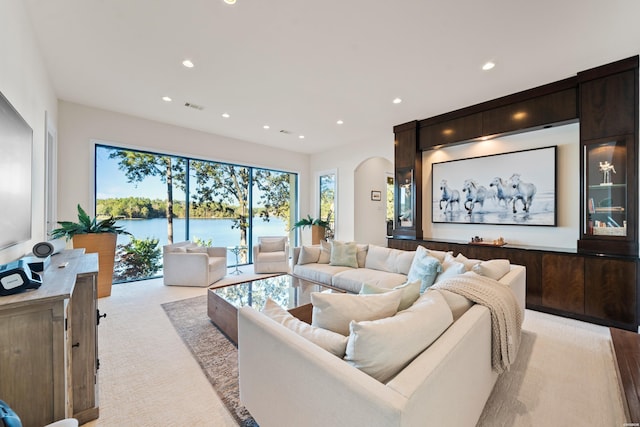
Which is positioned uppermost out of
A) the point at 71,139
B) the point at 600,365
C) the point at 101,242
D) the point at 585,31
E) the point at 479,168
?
the point at 585,31

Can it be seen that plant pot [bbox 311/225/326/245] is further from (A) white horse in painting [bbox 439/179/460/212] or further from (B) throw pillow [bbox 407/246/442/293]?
(B) throw pillow [bbox 407/246/442/293]

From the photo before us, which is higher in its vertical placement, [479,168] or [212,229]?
[479,168]

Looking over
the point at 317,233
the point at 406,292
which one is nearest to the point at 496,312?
the point at 406,292

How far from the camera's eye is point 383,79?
3.28m

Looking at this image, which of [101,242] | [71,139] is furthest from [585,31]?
[71,139]

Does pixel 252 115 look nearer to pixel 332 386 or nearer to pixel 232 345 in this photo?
pixel 232 345

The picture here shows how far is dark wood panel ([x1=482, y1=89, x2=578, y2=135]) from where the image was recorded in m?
3.29

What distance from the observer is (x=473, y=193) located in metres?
Result: 4.36

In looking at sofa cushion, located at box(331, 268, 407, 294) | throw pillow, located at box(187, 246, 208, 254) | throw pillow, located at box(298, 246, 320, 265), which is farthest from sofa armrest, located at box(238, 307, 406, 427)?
throw pillow, located at box(187, 246, 208, 254)

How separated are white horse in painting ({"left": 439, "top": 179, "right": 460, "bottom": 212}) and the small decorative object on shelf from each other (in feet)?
5.67

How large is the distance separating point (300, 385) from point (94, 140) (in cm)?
517

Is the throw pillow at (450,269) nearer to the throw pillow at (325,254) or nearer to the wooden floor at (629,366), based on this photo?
the wooden floor at (629,366)

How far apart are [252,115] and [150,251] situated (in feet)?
10.6

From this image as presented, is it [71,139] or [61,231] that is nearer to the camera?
[61,231]
